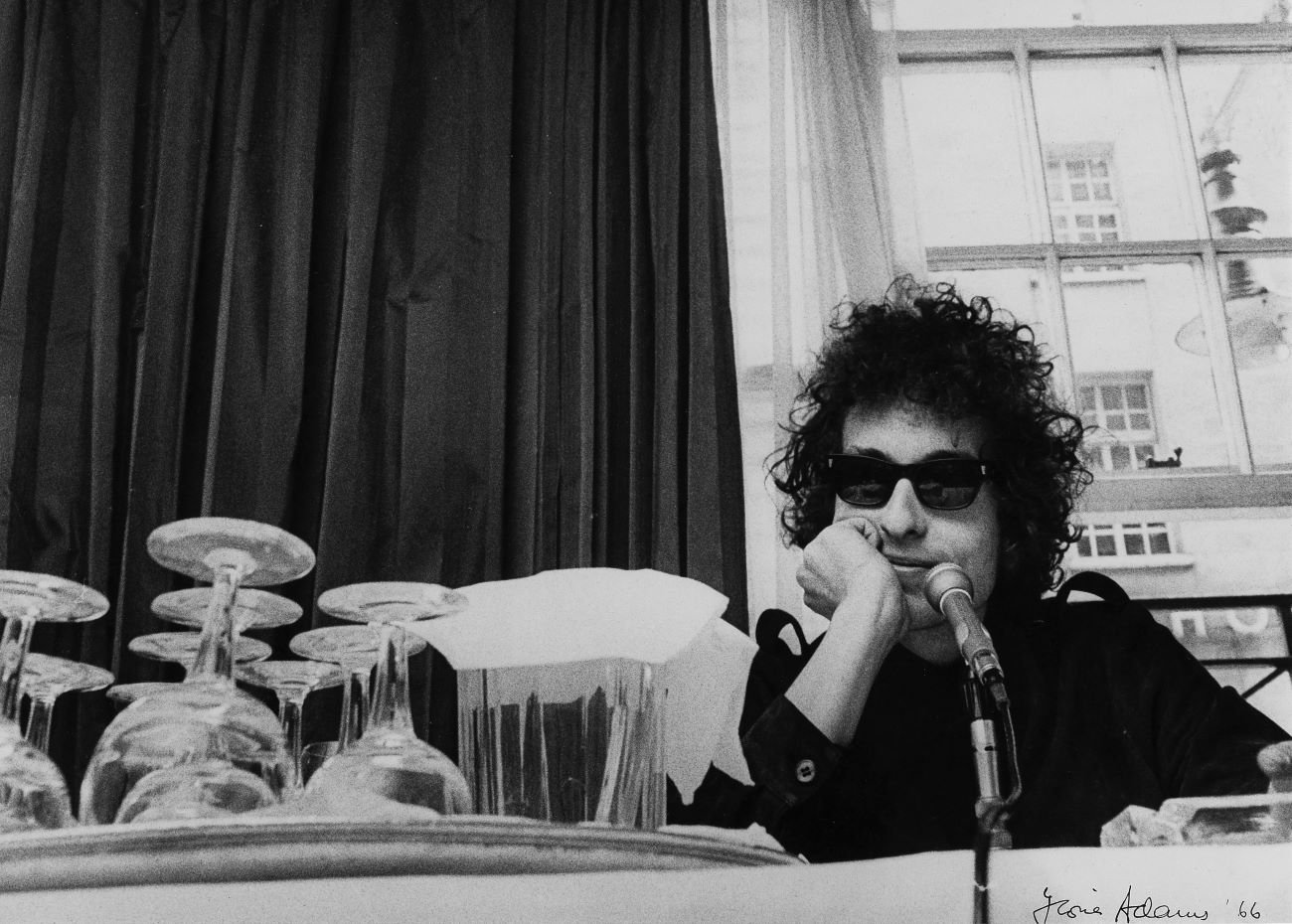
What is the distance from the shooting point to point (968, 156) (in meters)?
2.31

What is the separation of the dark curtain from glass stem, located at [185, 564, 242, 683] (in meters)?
0.86

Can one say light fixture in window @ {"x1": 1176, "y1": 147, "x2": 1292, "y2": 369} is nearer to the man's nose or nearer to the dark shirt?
the dark shirt

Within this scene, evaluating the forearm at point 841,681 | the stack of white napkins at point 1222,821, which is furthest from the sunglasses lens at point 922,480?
the stack of white napkins at point 1222,821

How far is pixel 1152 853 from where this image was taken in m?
0.54

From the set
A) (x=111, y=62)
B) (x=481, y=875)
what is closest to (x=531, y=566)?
(x=111, y=62)

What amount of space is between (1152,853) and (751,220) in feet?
5.41

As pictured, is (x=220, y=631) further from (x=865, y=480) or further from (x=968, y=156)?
(x=968, y=156)

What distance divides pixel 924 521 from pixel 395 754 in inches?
29.0

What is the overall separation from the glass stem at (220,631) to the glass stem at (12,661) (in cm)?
15

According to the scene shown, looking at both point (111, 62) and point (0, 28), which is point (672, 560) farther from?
point (0, 28)

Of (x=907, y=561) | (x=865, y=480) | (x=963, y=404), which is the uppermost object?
(x=963, y=404)

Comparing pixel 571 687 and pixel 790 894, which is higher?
pixel 571 687

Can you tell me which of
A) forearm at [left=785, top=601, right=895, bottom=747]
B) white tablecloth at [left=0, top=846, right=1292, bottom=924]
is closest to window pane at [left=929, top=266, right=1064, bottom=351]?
forearm at [left=785, top=601, right=895, bottom=747]
